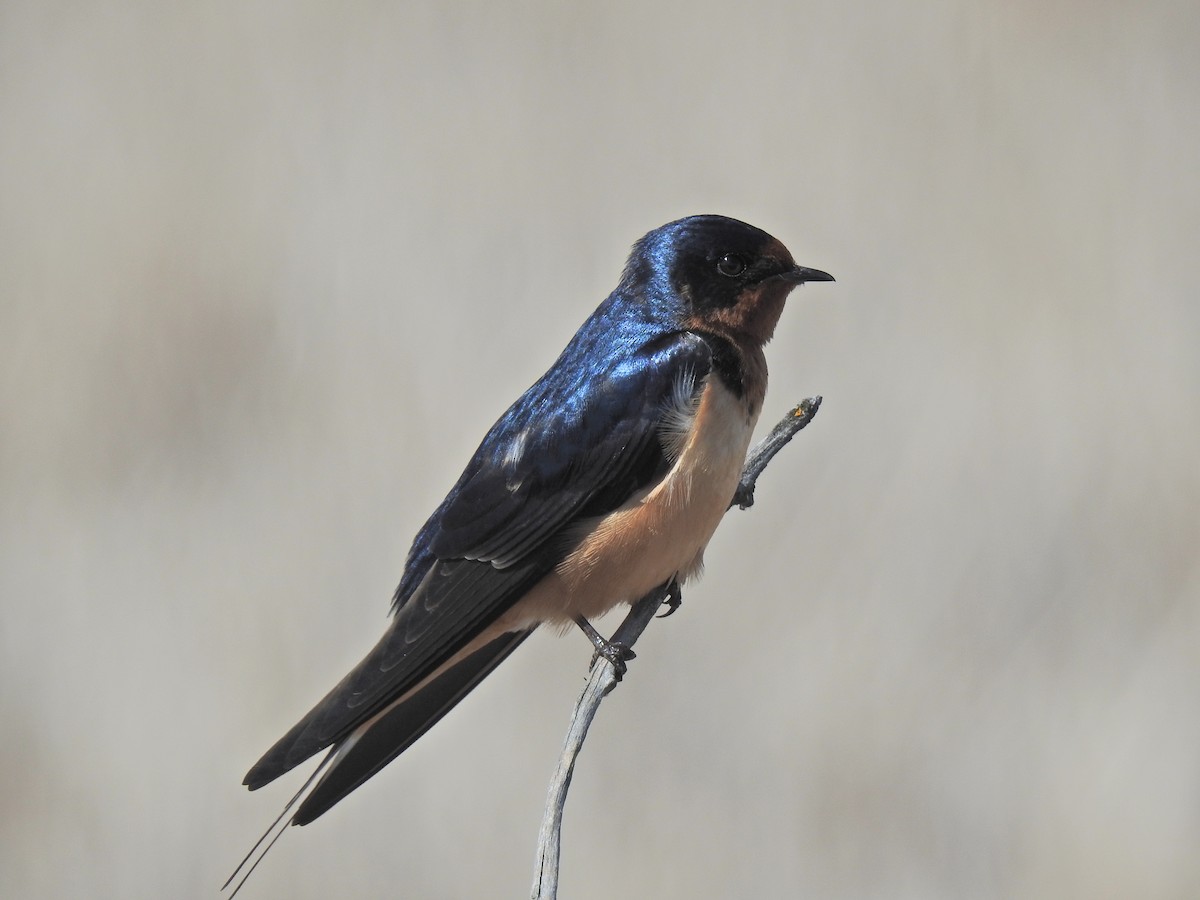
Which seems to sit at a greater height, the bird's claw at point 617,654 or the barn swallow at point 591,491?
the barn swallow at point 591,491

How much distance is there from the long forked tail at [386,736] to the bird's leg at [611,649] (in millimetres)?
152

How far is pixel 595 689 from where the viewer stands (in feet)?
5.55

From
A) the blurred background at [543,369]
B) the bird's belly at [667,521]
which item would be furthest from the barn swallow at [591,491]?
the blurred background at [543,369]

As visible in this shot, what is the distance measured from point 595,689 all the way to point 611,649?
30cm

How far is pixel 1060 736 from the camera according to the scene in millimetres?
A: 2871

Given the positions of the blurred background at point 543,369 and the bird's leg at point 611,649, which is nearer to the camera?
the bird's leg at point 611,649

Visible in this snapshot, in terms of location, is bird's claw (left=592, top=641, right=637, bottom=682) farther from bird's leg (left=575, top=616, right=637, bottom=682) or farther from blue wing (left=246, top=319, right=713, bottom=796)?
blue wing (left=246, top=319, right=713, bottom=796)

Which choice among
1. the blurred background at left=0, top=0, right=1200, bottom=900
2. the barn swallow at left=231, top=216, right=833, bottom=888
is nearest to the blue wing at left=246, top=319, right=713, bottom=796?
the barn swallow at left=231, top=216, right=833, bottom=888

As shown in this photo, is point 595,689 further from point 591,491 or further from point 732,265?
→ point 732,265

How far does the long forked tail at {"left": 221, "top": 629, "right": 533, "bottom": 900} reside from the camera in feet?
6.22

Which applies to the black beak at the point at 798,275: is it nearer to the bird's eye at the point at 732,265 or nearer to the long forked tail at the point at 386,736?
the bird's eye at the point at 732,265

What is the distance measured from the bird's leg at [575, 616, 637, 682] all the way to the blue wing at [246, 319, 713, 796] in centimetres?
11

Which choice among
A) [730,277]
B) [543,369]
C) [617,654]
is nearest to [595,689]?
[617,654]

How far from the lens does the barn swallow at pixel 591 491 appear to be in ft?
6.41
